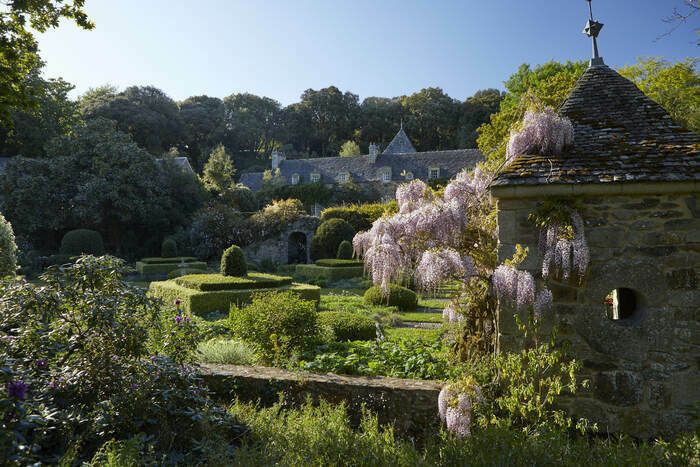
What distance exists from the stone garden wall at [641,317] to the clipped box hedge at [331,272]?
48.1ft

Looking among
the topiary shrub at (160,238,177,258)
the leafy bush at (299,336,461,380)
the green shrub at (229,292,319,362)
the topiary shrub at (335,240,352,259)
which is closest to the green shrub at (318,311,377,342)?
the green shrub at (229,292,319,362)

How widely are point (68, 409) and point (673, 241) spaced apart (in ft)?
17.4

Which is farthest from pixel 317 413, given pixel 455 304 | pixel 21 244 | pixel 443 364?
pixel 21 244

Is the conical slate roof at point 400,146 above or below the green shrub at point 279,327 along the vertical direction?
above

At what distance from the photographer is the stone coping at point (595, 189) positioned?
4.52 m

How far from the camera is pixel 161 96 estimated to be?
46875mm

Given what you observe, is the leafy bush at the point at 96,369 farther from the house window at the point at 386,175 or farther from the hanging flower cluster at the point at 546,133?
the house window at the point at 386,175

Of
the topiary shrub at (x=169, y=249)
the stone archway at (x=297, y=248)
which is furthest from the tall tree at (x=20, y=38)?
the stone archway at (x=297, y=248)

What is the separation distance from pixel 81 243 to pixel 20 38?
2025cm

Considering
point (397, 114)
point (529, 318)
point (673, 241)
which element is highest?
point (397, 114)

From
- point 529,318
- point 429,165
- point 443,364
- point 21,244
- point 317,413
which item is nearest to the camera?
point 317,413

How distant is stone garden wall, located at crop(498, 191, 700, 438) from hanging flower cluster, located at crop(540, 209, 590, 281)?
16cm

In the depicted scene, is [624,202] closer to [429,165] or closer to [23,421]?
[23,421]

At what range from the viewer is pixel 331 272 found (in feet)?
63.7
